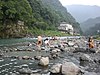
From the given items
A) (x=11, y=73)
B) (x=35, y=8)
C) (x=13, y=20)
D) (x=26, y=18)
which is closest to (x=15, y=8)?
(x=13, y=20)

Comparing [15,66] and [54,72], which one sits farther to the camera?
[15,66]

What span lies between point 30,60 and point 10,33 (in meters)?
64.6

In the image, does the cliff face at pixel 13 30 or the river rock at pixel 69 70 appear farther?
the cliff face at pixel 13 30

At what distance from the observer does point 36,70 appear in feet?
68.1

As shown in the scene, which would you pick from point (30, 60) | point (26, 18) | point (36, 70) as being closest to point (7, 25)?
point (26, 18)

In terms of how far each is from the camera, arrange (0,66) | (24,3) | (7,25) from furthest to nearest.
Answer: (24,3), (7,25), (0,66)

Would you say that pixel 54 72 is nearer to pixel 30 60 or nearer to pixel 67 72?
pixel 67 72

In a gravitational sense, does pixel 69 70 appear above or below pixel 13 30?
below

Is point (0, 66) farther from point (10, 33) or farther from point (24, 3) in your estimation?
point (24, 3)

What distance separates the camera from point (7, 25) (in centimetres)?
8950

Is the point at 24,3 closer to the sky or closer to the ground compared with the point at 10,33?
closer to the sky

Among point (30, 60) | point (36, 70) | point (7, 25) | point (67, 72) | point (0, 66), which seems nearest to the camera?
point (67, 72)

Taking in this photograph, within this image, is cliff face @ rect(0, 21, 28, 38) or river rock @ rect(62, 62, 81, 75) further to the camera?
cliff face @ rect(0, 21, 28, 38)

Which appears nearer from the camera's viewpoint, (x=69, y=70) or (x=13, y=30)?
(x=69, y=70)
